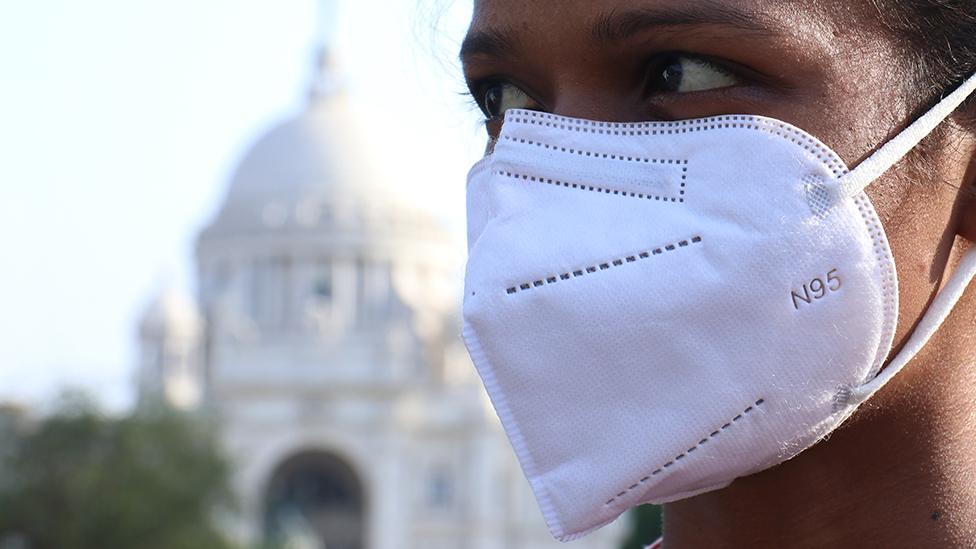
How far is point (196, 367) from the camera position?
70.0m

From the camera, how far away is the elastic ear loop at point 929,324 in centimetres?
237

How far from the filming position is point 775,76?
2.40m

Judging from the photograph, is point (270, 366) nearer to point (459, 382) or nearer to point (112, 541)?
point (459, 382)

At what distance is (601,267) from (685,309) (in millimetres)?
116

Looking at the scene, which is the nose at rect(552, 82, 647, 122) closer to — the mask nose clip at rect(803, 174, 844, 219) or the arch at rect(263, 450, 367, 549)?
the mask nose clip at rect(803, 174, 844, 219)

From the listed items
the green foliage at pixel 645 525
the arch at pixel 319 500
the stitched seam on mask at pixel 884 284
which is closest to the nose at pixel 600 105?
the stitched seam on mask at pixel 884 284

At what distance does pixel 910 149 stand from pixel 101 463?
44.5m

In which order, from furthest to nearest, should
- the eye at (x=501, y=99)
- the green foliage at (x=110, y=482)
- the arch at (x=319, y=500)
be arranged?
the arch at (x=319, y=500) < the green foliage at (x=110, y=482) < the eye at (x=501, y=99)

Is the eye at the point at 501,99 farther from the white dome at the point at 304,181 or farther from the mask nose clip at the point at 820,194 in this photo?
the white dome at the point at 304,181

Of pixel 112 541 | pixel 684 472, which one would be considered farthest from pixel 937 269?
pixel 112 541

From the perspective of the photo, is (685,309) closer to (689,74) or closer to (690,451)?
(690,451)

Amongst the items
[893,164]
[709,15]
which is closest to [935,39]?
[893,164]

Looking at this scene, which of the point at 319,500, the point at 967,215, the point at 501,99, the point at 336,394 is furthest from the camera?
the point at 319,500

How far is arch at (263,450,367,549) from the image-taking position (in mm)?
64625
